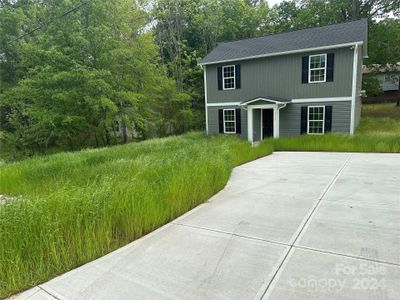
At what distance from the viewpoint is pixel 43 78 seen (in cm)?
1395

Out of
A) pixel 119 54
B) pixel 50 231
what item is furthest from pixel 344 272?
pixel 119 54

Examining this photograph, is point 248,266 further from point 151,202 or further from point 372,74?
point 372,74

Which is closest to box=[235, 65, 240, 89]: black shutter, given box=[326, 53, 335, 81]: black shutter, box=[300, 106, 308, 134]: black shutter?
box=[300, 106, 308, 134]: black shutter

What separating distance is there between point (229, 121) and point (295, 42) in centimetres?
547

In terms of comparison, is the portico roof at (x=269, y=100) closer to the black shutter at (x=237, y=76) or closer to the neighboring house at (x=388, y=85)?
the black shutter at (x=237, y=76)

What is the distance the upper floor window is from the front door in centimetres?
241

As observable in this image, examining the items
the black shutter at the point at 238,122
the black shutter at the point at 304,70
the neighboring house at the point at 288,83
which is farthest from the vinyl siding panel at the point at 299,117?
the black shutter at the point at 238,122

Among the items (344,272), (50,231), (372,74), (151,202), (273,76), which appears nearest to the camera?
(344,272)

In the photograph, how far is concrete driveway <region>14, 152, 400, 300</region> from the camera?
2.32 meters

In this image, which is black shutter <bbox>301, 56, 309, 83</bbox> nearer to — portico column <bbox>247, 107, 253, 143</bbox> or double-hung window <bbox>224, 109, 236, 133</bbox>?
portico column <bbox>247, 107, 253, 143</bbox>

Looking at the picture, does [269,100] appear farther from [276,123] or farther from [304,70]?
[304,70]

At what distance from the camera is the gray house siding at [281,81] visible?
12.8 metres

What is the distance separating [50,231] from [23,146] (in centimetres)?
1696

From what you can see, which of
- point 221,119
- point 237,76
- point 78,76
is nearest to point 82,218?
point 78,76
